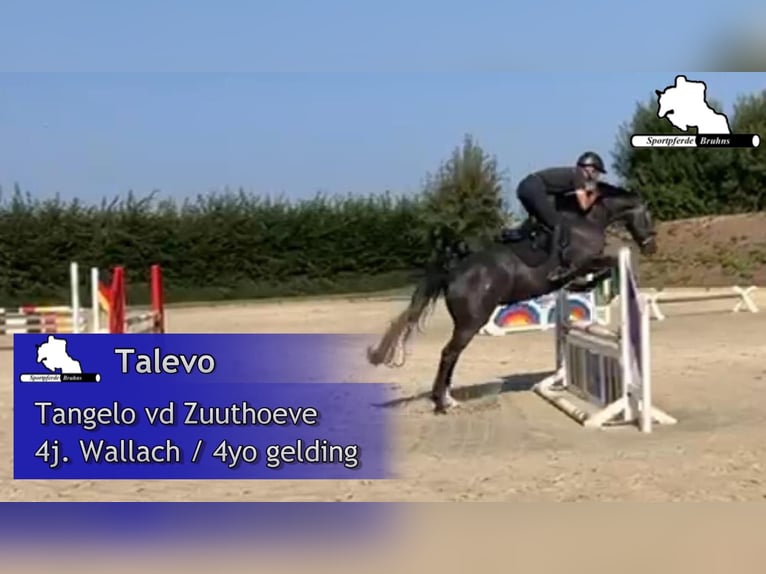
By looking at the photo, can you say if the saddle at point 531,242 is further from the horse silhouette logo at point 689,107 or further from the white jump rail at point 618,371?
the horse silhouette logo at point 689,107

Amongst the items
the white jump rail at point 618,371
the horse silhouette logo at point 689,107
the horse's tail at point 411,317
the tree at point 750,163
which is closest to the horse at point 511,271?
the horse's tail at point 411,317

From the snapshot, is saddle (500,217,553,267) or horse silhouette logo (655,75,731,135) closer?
horse silhouette logo (655,75,731,135)

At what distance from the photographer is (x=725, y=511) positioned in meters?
3.67

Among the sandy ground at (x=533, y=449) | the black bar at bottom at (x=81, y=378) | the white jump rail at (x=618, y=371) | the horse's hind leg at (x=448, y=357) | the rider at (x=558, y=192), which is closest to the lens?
the sandy ground at (x=533, y=449)

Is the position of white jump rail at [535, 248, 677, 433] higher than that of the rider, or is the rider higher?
the rider

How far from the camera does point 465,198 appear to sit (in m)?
23.5

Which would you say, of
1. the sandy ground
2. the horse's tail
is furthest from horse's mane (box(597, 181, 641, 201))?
the sandy ground

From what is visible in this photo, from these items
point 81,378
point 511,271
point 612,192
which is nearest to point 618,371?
point 511,271

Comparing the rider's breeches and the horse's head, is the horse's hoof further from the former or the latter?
the horse's head

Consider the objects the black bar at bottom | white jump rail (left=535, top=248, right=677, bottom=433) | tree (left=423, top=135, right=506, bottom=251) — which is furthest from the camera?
tree (left=423, top=135, right=506, bottom=251)

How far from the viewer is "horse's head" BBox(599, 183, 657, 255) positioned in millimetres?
6797

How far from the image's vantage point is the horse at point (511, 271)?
6.69m

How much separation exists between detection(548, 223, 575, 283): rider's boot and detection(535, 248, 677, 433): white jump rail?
42 centimetres

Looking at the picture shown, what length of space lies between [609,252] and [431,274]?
1231 millimetres
